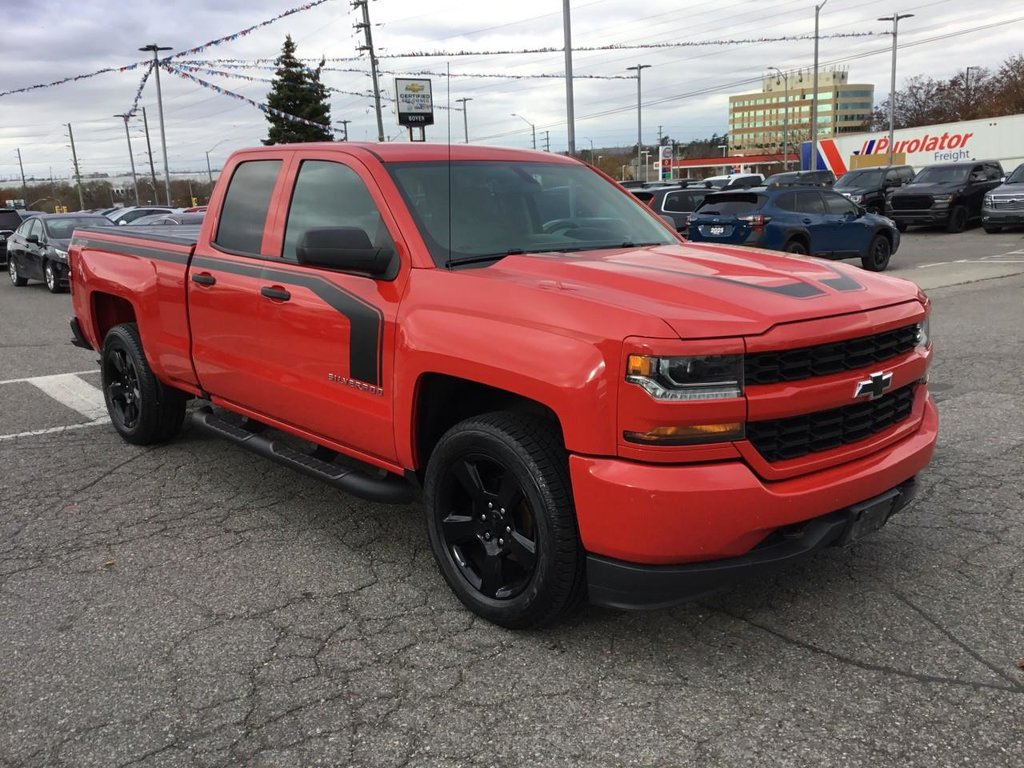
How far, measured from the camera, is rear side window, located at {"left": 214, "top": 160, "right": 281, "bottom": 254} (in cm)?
443

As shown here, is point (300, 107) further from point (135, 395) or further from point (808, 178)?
point (135, 395)

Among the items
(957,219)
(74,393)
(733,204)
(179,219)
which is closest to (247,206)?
(74,393)

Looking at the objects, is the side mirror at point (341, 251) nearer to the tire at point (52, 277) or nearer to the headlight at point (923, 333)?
the headlight at point (923, 333)

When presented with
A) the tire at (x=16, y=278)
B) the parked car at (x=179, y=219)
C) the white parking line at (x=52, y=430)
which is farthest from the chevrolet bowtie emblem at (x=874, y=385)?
the tire at (x=16, y=278)

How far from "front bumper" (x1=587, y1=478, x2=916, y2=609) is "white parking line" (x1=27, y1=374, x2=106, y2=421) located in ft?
17.3

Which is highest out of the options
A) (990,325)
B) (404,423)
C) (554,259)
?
(554,259)

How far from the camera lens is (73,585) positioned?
3797 millimetres

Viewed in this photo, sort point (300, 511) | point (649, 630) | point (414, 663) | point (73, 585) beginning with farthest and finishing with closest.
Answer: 1. point (300, 511)
2. point (73, 585)
3. point (649, 630)
4. point (414, 663)

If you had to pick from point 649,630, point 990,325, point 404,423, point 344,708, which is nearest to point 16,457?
point 404,423

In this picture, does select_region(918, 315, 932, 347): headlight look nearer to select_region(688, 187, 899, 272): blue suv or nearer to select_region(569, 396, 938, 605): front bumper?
select_region(569, 396, 938, 605): front bumper

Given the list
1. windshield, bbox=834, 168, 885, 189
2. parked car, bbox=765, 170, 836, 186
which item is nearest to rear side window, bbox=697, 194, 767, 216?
windshield, bbox=834, 168, 885, 189

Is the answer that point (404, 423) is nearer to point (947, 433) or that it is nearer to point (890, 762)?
point (890, 762)

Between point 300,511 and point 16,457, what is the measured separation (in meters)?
2.45

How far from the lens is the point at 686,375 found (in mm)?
2672
